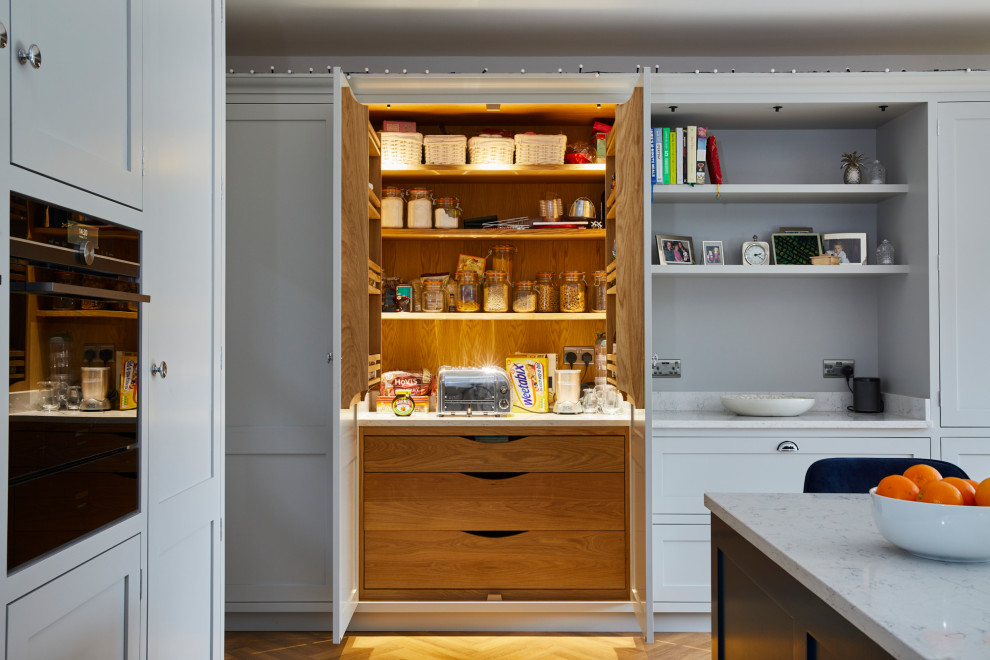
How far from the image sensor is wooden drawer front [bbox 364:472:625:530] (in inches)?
120

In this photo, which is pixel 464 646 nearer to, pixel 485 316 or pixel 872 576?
pixel 485 316

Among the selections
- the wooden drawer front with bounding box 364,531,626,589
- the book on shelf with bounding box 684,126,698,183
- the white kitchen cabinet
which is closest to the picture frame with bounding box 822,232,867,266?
the book on shelf with bounding box 684,126,698,183

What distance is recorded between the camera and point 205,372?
199 cm

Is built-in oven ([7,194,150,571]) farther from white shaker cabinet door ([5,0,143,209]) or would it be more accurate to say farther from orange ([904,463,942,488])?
orange ([904,463,942,488])

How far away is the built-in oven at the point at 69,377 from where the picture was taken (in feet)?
4.00

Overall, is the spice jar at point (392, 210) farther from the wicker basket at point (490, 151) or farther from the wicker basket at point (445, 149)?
the wicker basket at point (490, 151)

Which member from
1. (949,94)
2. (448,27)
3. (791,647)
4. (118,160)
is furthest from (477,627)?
(949,94)

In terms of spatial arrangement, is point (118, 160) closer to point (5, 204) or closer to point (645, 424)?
point (5, 204)

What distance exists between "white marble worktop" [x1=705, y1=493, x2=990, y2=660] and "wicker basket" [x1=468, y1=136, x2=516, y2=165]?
2.01 metres

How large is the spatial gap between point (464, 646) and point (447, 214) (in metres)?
1.80

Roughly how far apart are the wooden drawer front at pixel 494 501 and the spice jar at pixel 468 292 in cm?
78

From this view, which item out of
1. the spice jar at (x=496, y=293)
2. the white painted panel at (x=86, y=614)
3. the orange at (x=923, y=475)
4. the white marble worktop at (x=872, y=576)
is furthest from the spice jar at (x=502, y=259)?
the orange at (x=923, y=475)

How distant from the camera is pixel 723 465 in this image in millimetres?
3051

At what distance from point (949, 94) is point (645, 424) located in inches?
73.4
